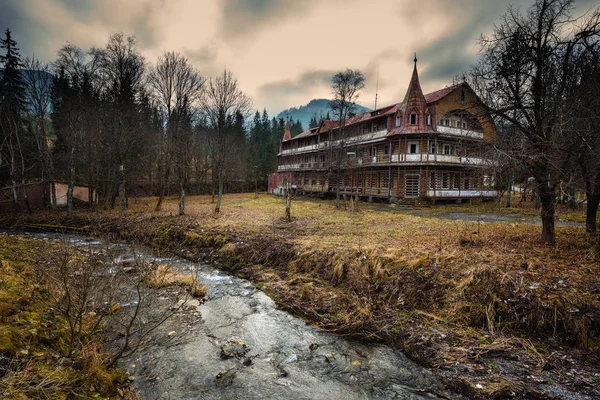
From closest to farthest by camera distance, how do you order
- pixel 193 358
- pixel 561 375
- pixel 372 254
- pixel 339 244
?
pixel 561 375 < pixel 193 358 < pixel 372 254 < pixel 339 244

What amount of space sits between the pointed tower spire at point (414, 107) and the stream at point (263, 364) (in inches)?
989

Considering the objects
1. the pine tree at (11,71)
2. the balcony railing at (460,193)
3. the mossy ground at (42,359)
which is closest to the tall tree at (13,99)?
the pine tree at (11,71)

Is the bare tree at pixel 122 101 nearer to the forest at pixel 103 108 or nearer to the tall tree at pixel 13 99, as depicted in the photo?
the forest at pixel 103 108

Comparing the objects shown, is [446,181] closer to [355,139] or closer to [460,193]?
[460,193]

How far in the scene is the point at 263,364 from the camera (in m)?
5.48

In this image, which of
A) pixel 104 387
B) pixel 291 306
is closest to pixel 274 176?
pixel 291 306

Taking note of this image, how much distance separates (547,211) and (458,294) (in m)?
4.62

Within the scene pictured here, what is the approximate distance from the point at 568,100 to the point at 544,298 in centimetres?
573

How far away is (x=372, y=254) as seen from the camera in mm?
9297

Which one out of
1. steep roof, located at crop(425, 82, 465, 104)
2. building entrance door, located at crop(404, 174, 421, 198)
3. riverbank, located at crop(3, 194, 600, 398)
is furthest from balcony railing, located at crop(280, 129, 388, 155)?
riverbank, located at crop(3, 194, 600, 398)

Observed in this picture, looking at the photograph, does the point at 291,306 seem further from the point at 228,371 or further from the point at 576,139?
the point at 576,139

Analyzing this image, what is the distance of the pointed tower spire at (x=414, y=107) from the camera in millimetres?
26844

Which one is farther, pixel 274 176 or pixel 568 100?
pixel 274 176

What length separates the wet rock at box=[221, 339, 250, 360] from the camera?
5672 millimetres
